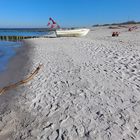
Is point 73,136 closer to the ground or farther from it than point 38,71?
farther from it

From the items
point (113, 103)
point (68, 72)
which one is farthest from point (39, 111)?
point (68, 72)

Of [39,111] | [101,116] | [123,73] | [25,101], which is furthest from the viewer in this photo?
[123,73]

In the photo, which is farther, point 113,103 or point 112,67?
point 112,67

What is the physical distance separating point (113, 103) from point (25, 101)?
2.47 m

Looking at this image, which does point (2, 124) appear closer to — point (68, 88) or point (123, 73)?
point (68, 88)

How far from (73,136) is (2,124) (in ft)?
5.67

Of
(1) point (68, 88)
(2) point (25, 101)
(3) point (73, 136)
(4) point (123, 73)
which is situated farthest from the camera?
(4) point (123, 73)

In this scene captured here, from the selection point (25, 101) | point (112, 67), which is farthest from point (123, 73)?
point (25, 101)

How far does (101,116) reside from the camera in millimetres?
4305

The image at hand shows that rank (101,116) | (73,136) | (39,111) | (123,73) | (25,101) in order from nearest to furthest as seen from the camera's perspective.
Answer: (73,136) < (101,116) < (39,111) < (25,101) < (123,73)

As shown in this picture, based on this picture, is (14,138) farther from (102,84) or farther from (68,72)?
(68,72)

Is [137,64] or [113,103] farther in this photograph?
[137,64]

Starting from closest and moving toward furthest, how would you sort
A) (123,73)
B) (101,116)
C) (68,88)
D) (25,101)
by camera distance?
(101,116) → (25,101) → (68,88) → (123,73)

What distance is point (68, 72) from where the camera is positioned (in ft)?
26.2
